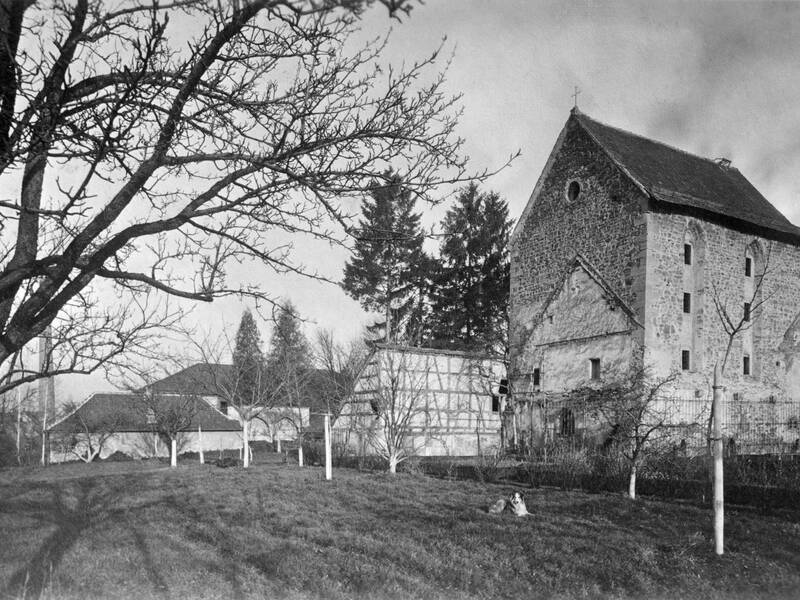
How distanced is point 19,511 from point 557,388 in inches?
671

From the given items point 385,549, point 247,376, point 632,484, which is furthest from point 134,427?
point 385,549

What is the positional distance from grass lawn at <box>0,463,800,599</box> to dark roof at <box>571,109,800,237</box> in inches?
511

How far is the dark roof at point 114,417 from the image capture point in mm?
37062

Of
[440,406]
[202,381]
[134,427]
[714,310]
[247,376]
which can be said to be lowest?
[134,427]

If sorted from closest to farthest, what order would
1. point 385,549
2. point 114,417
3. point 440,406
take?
point 385,549 → point 440,406 → point 114,417

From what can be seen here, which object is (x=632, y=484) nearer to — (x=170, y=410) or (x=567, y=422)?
(x=567, y=422)

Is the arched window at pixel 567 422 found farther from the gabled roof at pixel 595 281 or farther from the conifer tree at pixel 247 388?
the conifer tree at pixel 247 388

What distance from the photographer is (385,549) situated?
8148mm

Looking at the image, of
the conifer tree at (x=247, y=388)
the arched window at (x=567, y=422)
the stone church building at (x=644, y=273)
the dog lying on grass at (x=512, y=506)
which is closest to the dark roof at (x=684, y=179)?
the stone church building at (x=644, y=273)

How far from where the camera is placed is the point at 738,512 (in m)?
11.2

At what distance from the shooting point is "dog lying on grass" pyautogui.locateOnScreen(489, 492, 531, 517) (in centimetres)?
1075

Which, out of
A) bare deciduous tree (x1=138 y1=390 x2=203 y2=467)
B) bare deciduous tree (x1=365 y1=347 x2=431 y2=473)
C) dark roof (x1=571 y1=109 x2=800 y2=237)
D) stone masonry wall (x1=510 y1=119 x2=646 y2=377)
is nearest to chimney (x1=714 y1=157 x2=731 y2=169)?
dark roof (x1=571 y1=109 x2=800 y2=237)

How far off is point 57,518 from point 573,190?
19186 millimetres

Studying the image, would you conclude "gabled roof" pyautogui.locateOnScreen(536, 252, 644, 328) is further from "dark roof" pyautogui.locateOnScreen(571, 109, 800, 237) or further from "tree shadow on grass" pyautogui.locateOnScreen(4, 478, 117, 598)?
"tree shadow on grass" pyautogui.locateOnScreen(4, 478, 117, 598)
